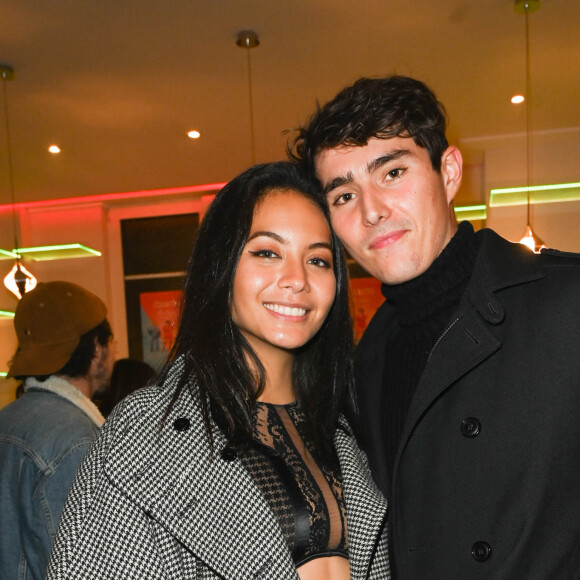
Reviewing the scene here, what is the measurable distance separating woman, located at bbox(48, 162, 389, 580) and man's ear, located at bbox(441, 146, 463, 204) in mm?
351

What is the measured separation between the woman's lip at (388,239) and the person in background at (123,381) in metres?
2.23

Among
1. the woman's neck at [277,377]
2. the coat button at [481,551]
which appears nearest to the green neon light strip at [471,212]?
the woman's neck at [277,377]

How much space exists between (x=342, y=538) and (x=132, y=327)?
6491mm

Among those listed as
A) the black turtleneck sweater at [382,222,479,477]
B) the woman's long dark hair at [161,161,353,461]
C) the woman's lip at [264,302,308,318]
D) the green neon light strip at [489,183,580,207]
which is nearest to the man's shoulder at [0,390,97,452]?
the woman's long dark hair at [161,161,353,461]

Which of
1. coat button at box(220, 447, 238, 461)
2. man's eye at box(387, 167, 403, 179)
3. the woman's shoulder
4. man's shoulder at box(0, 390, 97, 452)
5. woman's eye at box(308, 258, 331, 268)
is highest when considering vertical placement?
man's eye at box(387, 167, 403, 179)

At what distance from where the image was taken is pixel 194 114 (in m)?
5.05

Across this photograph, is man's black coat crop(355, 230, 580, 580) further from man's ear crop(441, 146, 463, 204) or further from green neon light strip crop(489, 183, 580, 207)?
green neon light strip crop(489, 183, 580, 207)

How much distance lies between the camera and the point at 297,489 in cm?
154

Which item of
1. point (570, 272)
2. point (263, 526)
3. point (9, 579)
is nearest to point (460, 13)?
point (570, 272)

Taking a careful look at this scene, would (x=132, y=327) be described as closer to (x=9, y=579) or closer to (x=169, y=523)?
(x=9, y=579)

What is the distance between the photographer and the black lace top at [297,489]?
1.49m

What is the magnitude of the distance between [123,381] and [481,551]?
2628 millimetres

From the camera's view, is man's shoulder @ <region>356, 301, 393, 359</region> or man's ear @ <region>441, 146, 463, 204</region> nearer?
man's ear @ <region>441, 146, 463, 204</region>

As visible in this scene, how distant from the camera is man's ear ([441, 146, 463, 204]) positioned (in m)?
1.80
